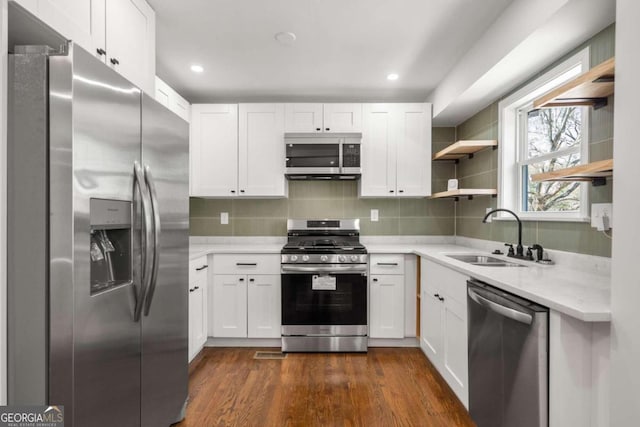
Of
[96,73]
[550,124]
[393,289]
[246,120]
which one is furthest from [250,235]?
[550,124]

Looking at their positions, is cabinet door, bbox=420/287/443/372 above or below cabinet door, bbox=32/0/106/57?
below

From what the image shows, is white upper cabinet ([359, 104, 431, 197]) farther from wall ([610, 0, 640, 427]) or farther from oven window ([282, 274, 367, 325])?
wall ([610, 0, 640, 427])

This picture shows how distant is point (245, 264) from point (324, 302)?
811mm

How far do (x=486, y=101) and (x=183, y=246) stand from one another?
263 cm

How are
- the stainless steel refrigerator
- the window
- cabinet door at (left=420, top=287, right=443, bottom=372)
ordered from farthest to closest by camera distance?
cabinet door at (left=420, top=287, right=443, bottom=372) → the window → the stainless steel refrigerator

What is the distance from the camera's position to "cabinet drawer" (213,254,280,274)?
291cm

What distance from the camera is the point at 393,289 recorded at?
2.90m

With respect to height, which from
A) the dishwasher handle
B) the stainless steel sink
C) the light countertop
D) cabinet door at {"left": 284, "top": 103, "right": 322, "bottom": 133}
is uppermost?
cabinet door at {"left": 284, "top": 103, "right": 322, "bottom": 133}

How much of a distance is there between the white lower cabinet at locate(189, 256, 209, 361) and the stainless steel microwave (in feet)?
3.95

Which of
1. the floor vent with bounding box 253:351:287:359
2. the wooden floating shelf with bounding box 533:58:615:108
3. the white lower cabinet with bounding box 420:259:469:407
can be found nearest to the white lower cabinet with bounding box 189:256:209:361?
the floor vent with bounding box 253:351:287:359

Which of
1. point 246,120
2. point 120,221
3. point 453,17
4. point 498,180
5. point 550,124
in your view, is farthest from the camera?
point 246,120

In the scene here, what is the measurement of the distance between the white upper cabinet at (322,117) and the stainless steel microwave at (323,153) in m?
0.10

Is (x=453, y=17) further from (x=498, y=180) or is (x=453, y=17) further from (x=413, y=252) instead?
(x=413, y=252)

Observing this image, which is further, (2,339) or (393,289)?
(393,289)
